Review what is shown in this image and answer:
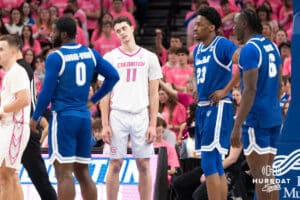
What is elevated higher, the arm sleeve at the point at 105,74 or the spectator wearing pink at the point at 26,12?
the spectator wearing pink at the point at 26,12

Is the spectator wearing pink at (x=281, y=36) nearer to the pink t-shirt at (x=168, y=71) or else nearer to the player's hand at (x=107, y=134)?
the pink t-shirt at (x=168, y=71)

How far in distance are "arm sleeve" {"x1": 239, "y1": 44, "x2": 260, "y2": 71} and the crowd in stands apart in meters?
3.90

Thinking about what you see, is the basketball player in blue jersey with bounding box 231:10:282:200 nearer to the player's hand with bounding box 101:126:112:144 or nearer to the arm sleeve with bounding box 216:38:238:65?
the arm sleeve with bounding box 216:38:238:65

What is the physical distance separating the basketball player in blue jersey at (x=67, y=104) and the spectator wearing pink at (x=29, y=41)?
27.1ft

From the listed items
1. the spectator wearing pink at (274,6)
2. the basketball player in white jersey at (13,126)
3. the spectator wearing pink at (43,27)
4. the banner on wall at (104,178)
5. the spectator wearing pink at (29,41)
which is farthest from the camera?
the spectator wearing pink at (274,6)

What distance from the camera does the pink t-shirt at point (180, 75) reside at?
15970mm

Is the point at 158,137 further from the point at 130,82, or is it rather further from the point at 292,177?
the point at 292,177

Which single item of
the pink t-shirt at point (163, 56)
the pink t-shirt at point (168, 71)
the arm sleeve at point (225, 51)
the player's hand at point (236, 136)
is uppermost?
the pink t-shirt at point (163, 56)

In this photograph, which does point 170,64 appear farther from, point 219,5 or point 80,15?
point 80,15

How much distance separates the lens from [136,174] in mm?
11500

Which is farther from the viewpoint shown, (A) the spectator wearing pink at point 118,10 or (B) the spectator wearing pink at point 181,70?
(A) the spectator wearing pink at point 118,10

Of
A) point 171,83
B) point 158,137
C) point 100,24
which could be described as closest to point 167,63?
point 171,83

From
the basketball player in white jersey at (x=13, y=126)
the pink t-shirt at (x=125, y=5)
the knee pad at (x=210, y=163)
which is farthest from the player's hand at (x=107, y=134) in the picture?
the pink t-shirt at (x=125, y=5)

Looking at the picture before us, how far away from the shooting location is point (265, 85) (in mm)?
9172
